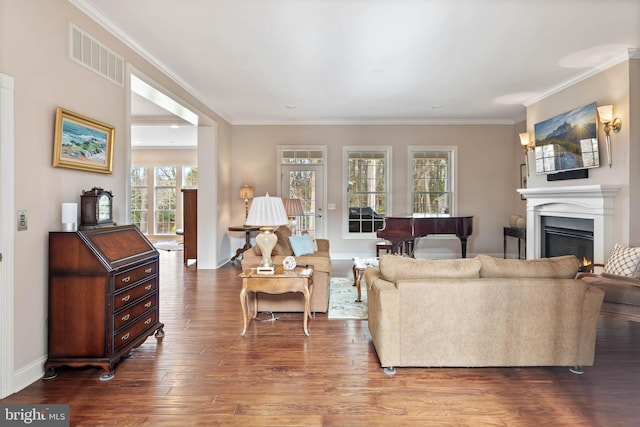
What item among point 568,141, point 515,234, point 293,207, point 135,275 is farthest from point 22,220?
point 515,234

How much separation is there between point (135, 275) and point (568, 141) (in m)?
5.56

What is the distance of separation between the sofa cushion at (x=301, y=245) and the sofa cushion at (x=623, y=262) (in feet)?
11.1

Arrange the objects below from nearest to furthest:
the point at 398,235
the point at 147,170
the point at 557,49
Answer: the point at 557,49 < the point at 398,235 < the point at 147,170

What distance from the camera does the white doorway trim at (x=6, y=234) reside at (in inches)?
90.2

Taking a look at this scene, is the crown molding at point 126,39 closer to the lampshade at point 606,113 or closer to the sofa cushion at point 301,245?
the sofa cushion at point 301,245

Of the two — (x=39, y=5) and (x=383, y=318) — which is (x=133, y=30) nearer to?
(x=39, y=5)

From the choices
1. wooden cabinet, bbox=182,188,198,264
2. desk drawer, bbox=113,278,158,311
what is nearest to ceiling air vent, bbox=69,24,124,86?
desk drawer, bbox=113,278,158,311

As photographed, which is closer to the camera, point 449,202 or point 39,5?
point 39,5

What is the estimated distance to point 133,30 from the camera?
11.8 feet

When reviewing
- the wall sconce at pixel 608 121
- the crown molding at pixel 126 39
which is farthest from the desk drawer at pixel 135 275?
the wall sconce at pixel 608 121

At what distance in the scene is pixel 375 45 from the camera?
391 centimetres

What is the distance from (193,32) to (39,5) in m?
1.32

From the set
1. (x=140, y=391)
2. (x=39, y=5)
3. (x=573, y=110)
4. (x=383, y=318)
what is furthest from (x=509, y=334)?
(x=39, y=5)

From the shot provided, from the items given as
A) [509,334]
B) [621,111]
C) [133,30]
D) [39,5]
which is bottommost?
[509,334]
